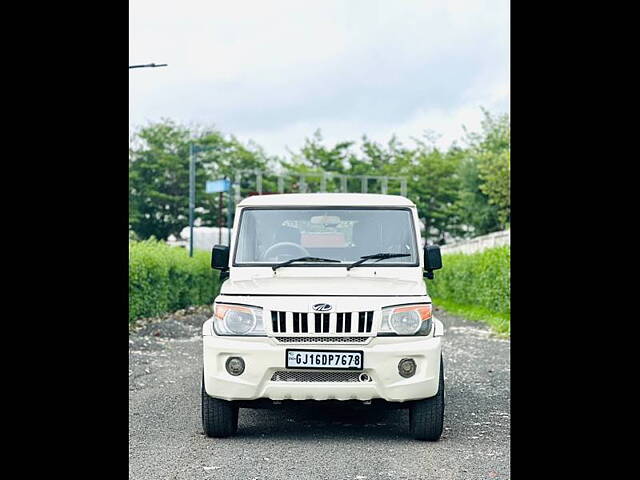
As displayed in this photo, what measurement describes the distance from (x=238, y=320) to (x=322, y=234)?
158cm

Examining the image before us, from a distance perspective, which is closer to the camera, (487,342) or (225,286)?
(225,286)

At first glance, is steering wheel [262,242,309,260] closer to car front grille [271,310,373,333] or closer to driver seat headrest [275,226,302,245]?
driver seat headrest [275,226,302,245]

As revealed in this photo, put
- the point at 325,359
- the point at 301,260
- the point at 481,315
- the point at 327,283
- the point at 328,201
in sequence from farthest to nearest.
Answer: the point at 481,315 < the point at 328,201 < the point at 301,260 < the point at 327,283 < the point at 325,359

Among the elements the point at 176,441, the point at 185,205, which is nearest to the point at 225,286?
the point at 176,441

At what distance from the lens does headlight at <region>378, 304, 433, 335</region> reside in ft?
24.8

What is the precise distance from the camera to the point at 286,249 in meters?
8.84

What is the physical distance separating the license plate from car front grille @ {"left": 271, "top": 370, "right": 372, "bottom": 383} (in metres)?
0.08

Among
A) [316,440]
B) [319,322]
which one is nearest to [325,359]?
[319,322]

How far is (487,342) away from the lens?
1752cm

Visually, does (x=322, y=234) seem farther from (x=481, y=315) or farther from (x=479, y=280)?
(x=479, y=280)

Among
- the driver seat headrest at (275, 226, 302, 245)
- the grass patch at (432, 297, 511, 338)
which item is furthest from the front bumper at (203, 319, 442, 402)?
the grass patch at (432, 297, 511, 338)
